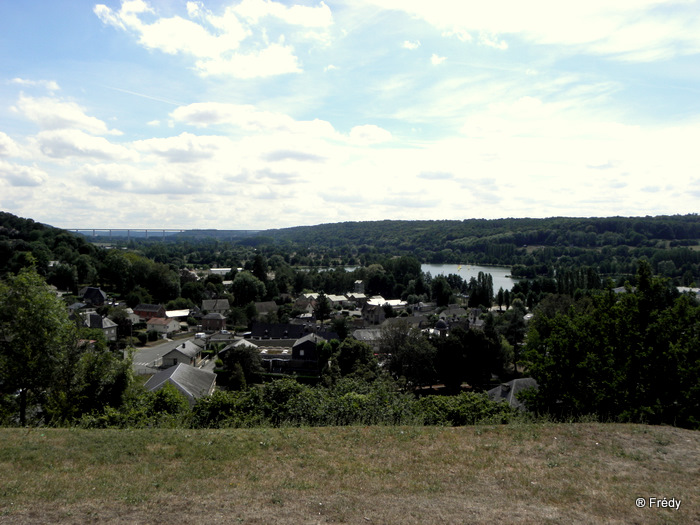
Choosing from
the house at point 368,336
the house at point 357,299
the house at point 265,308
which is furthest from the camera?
the house at point 357,299

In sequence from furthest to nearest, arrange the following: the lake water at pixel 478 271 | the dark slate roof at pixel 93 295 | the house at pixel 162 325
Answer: the lake water at pixel 478 271
the dark slate roof at pixel 93 295
the house at pixel 162 325

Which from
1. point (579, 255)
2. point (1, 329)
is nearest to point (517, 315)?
point (1, 329)

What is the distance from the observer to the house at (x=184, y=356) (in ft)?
110

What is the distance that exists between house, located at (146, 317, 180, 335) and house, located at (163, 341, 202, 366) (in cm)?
1454

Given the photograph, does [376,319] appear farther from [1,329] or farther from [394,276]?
[1,329]

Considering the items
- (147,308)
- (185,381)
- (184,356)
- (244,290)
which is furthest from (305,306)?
(185,381)

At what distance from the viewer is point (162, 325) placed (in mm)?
50406

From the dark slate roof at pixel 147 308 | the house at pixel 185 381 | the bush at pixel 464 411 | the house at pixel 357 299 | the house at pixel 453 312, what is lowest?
the house at pixel 453 312

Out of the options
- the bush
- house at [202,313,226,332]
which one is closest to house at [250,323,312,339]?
house at [202,313,226,332]

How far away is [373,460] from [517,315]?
37918mm

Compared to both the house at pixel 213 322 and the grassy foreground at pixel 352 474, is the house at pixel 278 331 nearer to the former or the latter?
the house at pixel 213 322

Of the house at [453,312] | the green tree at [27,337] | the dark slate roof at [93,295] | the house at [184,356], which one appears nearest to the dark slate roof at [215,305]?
the dark slate roof at [93,295]

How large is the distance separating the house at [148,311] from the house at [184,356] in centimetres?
1985

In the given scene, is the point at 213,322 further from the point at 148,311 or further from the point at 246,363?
the point at 246,363
